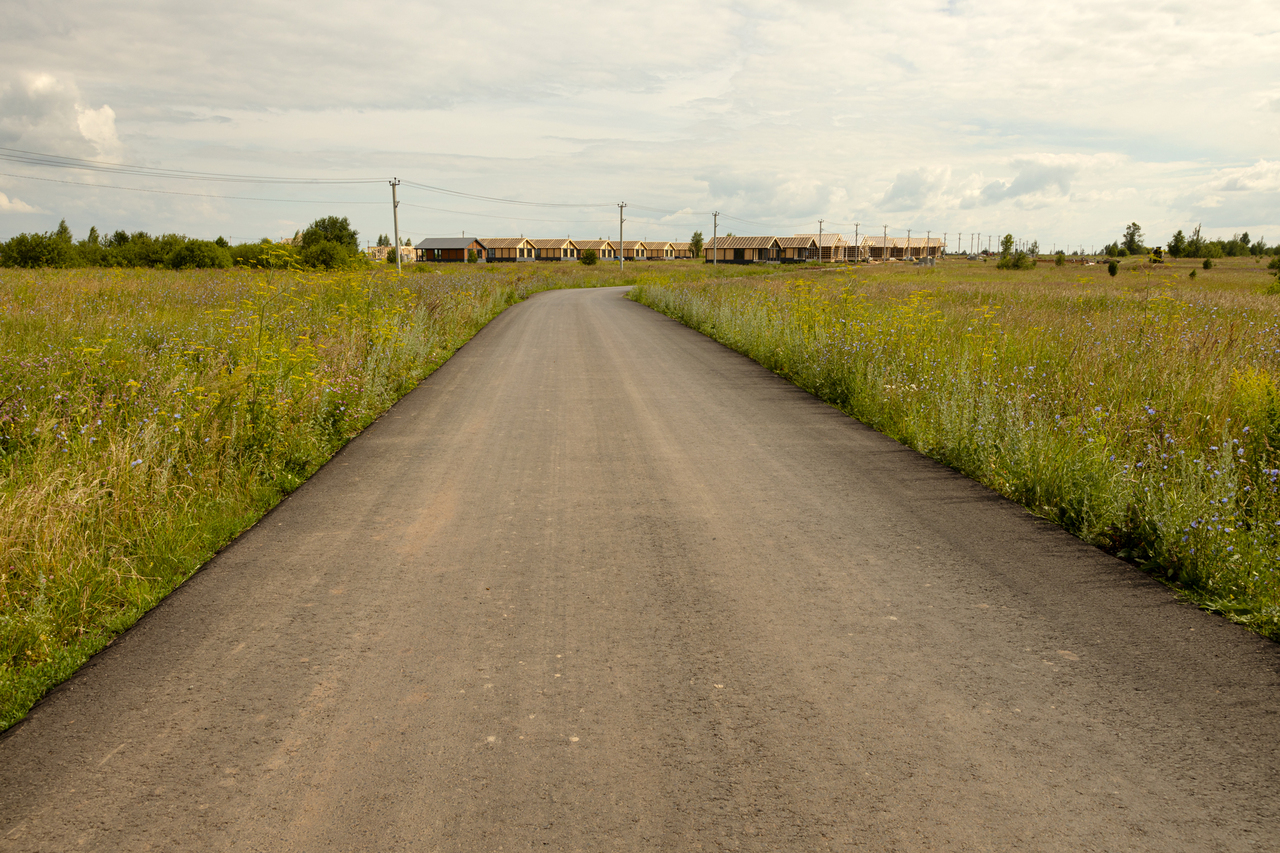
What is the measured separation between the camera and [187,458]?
6.51 meters

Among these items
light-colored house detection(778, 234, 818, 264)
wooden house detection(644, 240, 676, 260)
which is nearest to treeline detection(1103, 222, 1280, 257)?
light-colored house detection(778, 234, 818, 264)

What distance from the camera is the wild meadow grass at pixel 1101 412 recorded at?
4805 millimetres

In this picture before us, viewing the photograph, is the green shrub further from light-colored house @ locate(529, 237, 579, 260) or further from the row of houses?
light-colored house @ locate(529, 237, 579, 260)

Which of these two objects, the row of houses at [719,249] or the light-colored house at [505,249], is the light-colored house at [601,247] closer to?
the row of houses at [719,249]

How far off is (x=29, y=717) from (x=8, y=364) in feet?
23.2

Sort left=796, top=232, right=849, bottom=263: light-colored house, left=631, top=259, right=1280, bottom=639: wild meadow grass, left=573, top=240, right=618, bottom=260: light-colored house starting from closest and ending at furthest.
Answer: left=631, top=259, right=1280, bottom=639: wild meadow grass
left=796, top=232, right=849, bottom=263: light-colored house
left=573, top=240, right=618, bottom=260: light-colored house

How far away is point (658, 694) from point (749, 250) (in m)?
123

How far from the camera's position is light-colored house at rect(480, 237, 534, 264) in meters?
136

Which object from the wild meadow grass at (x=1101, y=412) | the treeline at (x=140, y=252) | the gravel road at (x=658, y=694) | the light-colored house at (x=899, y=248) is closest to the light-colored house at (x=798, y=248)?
the light-colored house at (x=899, y=248)

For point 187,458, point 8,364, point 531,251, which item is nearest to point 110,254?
point 8,364

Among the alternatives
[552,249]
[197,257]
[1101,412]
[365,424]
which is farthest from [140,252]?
[552,249]

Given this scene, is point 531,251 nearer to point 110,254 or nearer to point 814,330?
point 110,254

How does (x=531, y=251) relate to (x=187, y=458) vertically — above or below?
above

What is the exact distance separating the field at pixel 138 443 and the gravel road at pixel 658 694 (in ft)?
1.17
